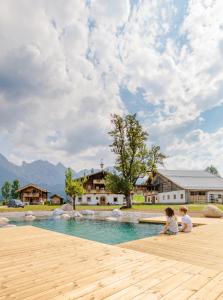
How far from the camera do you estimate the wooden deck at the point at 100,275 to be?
408 cm

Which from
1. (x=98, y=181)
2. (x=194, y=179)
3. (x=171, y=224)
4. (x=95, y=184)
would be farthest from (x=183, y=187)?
(x=171, y=224)

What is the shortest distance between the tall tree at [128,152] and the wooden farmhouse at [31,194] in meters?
36.0

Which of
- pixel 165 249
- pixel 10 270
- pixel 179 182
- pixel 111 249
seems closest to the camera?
pixel 10 270

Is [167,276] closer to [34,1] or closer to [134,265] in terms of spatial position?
[134,265]

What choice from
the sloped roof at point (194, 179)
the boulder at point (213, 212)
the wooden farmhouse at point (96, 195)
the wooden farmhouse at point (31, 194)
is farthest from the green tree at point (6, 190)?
the boulder at point (213, 212)

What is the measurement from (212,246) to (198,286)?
449 cm

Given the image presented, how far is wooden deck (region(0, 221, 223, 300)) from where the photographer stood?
408 centimetres

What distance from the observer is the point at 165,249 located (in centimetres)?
770

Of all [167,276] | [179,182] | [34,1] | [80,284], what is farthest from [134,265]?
[179,182]

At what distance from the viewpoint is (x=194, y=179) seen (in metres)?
57.5

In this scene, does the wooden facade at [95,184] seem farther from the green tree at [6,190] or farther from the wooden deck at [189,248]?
the wooden deck at [189,248]

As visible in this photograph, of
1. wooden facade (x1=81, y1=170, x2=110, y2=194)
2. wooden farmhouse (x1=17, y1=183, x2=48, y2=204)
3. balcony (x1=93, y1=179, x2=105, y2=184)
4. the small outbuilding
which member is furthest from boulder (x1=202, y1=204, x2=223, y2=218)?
wooden farmhouse (x1=17, y1=183, x2=48, y2=204)

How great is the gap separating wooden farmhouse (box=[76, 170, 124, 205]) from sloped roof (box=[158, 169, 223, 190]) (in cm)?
1461

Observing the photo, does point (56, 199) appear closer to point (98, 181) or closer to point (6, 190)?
point (98, 181)
